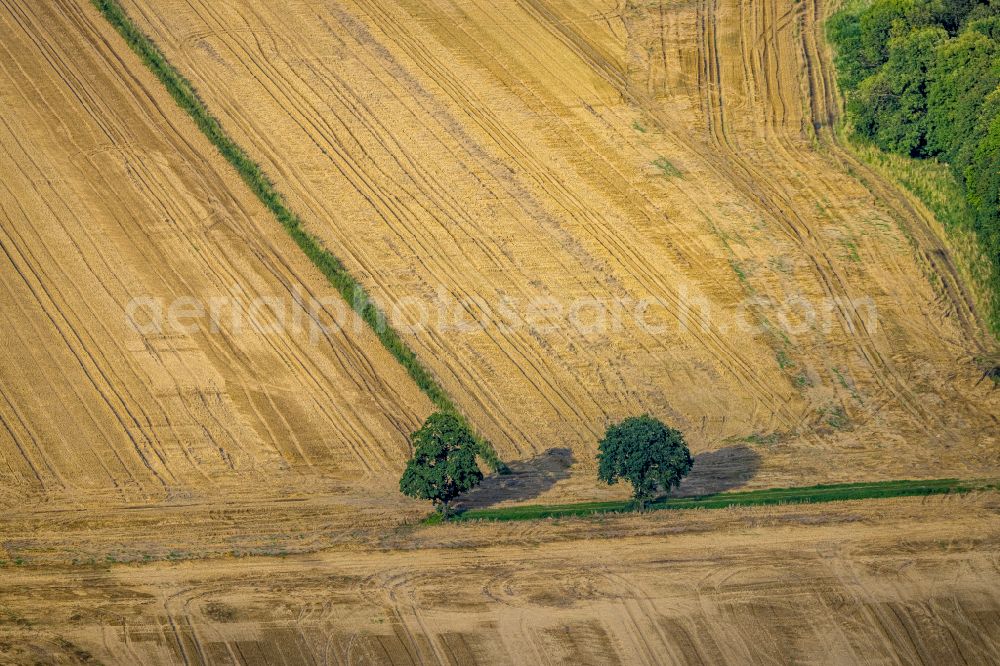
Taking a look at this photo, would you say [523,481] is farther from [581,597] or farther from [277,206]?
[277,206]

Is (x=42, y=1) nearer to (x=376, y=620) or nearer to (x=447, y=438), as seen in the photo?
(x=447, y=438)

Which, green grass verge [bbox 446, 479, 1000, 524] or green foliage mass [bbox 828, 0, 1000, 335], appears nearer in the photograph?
green grass verge [bbox 446, 479, 1000, 524]

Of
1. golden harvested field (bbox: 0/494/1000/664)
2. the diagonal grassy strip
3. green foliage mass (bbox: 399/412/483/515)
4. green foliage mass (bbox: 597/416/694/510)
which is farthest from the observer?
the diagonal grassy strip

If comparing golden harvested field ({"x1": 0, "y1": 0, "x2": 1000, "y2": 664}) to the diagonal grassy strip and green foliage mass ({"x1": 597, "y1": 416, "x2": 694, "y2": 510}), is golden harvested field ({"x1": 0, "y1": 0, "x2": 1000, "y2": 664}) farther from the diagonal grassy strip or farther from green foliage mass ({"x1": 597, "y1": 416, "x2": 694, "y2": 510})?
green foliage mass ({"x1": 597, "y1": 416, "x2": 694, "y2": 510})

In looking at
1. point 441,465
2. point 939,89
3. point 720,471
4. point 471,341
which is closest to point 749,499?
point 720,471

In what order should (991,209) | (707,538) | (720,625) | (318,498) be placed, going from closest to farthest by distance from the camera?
(720,625), (707,538), (318,498), (991,209)

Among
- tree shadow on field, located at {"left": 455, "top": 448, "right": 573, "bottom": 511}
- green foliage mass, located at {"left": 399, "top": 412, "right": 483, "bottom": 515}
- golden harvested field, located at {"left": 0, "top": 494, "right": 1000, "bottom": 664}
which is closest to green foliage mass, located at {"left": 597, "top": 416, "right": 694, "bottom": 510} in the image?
golden harvested field, located at {"left": 0, "top": 494, "right": 1000, "bottom": 664}

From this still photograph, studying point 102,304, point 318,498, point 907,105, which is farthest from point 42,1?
point 907,105
